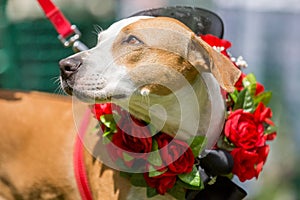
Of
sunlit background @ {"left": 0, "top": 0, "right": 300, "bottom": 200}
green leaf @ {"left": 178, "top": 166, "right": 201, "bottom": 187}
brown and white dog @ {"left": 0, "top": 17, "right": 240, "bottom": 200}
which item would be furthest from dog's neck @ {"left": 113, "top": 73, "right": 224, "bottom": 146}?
sunlit background @ {"left": 0, "top": 0, "right": 300, "bottom": 200}

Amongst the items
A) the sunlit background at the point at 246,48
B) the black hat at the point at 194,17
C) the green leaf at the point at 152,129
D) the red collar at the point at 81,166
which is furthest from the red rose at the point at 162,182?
the sunlit background at the point at 246,48

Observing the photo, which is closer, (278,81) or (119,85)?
(119,85)

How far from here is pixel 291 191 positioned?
3.72 metres

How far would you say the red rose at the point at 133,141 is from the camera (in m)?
1.96

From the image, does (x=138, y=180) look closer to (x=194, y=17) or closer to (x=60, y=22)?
(x=194, y=17)

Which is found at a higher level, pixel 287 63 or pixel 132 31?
pixel 132 31

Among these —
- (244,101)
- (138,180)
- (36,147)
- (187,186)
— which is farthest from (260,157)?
(36,147)

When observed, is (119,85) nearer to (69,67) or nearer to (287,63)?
(69,67)

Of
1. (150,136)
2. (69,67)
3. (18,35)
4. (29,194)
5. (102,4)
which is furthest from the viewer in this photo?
(102,4)

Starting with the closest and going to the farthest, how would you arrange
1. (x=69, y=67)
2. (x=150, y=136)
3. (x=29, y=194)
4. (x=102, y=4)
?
1. (x=69, y=67)
2. (x=150, y=136)
3. (x=29, y=194)
4. (x=102, y=4)

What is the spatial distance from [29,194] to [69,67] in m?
0.68

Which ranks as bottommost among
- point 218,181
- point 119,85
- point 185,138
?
point 218,181

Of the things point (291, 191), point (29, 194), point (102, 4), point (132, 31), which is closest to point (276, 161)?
point (291, 191)

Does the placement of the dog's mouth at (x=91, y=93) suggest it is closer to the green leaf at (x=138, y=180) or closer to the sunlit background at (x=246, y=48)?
the green leaf at (x=138, y=180)
